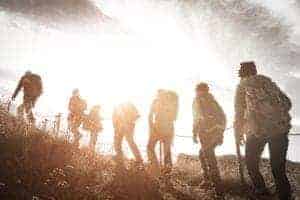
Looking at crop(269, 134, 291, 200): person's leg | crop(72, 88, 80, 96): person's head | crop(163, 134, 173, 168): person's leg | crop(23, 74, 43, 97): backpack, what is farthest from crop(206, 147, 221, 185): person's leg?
crop(72, 88, 80, 96): person's head

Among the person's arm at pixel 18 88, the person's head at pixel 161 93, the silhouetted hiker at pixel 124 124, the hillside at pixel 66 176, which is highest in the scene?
the person's arm at pixel 18 88

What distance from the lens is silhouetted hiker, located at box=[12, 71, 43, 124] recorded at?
40.1 feet

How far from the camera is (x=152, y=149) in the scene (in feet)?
29.9

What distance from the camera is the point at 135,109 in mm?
9555

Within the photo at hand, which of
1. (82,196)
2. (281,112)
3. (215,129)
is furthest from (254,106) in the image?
(82,196)

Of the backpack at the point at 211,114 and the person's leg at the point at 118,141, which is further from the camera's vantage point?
the person's leg at the point at 118,141

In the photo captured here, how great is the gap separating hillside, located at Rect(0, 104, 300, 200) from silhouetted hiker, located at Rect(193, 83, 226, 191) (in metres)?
0.50

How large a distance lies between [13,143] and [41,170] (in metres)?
1.31

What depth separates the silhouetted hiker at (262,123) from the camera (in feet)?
20.1

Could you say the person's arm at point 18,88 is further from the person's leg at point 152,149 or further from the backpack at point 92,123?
the person's leg at point 152,149

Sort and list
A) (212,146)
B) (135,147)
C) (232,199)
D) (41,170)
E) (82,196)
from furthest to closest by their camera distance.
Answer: (135,147) < (212,146) < (232,199) < (41,170) < (82,196)

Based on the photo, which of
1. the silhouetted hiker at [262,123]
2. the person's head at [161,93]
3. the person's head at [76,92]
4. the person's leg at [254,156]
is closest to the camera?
the silhouetted hiker at [262,123]

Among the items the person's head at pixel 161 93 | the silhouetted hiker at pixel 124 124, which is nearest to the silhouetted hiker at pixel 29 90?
the silhouetted hiker at pixel 124 124

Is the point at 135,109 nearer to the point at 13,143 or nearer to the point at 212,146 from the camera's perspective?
the point at 212,146
